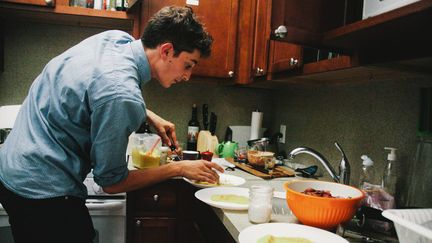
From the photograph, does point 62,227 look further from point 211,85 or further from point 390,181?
point 211,85

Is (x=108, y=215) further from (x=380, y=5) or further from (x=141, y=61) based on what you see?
(x=380, y=5)

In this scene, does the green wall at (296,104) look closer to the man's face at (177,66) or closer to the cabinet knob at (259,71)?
the cabinet knob at (259,71)

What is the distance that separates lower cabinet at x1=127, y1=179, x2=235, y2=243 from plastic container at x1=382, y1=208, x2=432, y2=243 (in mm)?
1080

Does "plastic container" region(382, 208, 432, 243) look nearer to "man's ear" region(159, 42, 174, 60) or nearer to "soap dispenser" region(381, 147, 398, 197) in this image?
"soap dispenser" region(381, 147, 398, 197)

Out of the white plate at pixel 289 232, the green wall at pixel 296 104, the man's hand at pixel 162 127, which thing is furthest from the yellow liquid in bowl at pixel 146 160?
the white plate at pixel 289 232

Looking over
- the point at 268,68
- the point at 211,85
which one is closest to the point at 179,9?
the point at 268,68

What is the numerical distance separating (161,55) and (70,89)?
0.38 meters

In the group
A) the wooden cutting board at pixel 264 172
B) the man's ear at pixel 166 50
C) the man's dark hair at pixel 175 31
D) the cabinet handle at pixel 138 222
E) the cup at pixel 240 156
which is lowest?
the cabinet handle at pixel 138 222

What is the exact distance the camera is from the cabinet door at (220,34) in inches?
85.2

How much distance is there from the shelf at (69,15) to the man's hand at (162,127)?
652mm

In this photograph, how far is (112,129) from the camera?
1042 millimetres

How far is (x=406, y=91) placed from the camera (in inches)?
54.1

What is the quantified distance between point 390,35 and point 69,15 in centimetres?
177

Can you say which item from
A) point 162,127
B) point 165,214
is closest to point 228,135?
point 162,127
